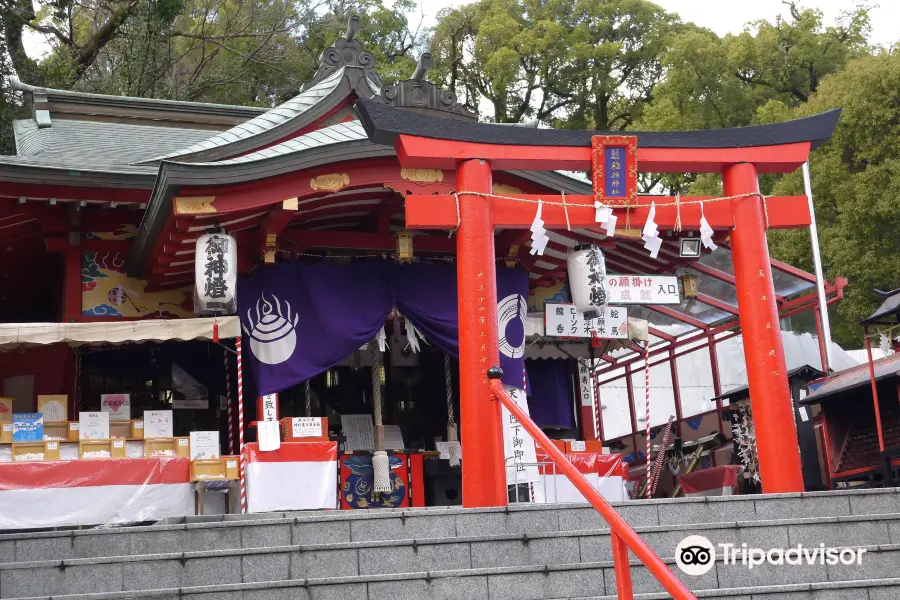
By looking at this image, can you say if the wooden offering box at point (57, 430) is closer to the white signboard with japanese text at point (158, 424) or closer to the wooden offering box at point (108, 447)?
the wooden offering box at point (108, 447)

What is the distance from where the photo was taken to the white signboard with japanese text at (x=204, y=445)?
10334 mm

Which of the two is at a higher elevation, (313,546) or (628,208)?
(628,208)

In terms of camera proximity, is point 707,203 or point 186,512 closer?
point 707,203

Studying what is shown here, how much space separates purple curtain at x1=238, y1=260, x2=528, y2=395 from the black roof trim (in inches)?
127

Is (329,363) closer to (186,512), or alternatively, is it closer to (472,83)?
(186,512)

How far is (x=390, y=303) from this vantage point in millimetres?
11836

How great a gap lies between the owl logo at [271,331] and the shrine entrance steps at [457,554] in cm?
454

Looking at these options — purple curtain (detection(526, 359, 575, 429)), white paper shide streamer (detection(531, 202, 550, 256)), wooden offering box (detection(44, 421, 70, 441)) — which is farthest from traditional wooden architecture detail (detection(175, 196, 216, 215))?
purple curtain (detection(526, 359, 575, 429))

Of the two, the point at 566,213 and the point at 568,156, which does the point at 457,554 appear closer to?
the point at 566,213

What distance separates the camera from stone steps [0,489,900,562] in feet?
22.0

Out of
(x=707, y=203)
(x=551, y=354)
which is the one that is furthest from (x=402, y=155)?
(x=551, y=354)

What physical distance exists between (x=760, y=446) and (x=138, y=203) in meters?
7.36

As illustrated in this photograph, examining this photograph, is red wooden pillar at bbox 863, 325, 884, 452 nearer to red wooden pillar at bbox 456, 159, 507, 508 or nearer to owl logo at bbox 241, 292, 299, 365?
red wooden pillar at bbox 456, 159, 507, 508

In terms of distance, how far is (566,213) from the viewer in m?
9.17
